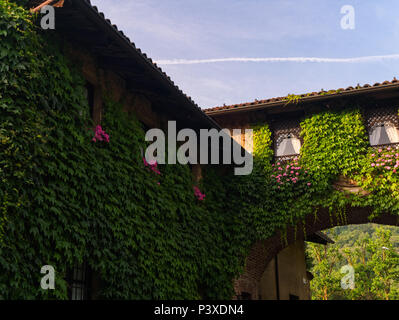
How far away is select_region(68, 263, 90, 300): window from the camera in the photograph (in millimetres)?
7461

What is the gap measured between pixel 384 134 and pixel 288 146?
2.53 m

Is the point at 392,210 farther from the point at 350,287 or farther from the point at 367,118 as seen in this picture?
the point at 350,287

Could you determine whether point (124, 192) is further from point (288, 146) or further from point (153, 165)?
point (288, 146)

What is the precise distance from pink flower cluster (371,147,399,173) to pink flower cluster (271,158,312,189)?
5.62ft

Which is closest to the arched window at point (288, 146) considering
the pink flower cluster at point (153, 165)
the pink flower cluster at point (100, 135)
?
the pink flower cluster at point (153, 165)

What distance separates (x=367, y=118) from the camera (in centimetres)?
1230

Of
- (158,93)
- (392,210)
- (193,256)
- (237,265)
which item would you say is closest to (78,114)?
(158,93)

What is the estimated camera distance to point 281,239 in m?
12.7

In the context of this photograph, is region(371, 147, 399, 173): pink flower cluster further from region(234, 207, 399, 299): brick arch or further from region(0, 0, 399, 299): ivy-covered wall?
region(234, 207, 399, 299): brick arch

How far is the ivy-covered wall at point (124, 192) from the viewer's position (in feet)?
19.8

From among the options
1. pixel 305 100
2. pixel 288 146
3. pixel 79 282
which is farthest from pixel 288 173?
pixel 79 282

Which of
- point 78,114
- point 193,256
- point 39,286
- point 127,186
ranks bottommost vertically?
point 39,286

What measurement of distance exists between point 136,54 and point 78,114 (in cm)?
161

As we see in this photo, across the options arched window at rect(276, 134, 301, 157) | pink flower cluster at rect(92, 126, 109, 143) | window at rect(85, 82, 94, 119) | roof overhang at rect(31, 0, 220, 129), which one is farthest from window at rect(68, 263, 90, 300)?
arched window at rect(276, 134, 301, 157)
